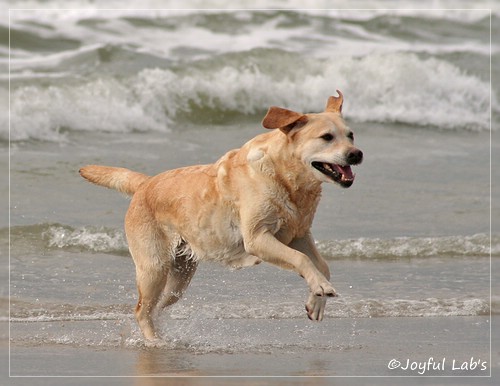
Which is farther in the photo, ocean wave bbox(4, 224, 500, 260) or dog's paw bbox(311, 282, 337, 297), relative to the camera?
ocean wave bbox(4, 224, 500, 260)

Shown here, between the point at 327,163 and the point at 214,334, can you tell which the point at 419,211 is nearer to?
the point at 214,334

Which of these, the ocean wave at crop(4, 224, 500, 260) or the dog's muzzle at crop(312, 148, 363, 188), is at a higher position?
the dog's muzzle at crop(312, 148, 363, 188)

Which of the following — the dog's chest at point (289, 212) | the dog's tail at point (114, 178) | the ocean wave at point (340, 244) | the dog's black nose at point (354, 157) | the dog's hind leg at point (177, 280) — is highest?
the dog's black nose at point (354, 157)

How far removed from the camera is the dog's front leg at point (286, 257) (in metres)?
6.26

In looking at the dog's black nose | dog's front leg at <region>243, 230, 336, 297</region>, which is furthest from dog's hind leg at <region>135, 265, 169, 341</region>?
the dog's black nose

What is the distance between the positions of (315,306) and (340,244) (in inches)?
152

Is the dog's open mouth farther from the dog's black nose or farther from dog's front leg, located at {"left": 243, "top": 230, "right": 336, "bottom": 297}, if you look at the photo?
dog's front leg, located at {"left": 243, "top": 230, "right": 336, "bottom": 297}

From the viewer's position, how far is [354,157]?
20.5ft

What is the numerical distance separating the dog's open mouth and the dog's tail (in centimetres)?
180

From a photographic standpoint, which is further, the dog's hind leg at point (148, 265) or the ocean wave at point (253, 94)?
the ocean wave at point (253, 94)

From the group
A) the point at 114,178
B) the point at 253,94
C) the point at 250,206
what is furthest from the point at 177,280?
the point at 253,94

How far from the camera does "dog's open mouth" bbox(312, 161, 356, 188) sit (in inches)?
249

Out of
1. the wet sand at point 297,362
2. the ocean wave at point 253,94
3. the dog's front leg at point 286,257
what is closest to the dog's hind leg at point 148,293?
the wet sand at point 297,362

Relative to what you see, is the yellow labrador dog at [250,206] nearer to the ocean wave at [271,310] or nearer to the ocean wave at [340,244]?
the ocean wave at [271,310]
